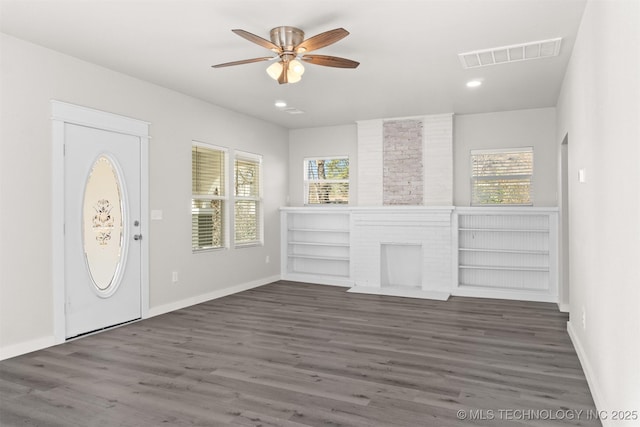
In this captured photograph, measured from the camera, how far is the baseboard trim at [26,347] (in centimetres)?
365

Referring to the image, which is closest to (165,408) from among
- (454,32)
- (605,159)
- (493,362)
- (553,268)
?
(493,362)

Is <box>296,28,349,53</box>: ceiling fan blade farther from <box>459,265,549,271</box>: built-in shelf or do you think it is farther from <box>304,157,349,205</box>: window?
<box>459,265,549,271</box>: built-in shelf

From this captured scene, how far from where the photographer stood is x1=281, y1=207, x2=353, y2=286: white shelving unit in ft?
24.7

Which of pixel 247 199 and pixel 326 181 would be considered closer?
pixel 247 199

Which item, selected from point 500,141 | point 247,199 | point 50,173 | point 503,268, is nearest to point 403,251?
point 503,268

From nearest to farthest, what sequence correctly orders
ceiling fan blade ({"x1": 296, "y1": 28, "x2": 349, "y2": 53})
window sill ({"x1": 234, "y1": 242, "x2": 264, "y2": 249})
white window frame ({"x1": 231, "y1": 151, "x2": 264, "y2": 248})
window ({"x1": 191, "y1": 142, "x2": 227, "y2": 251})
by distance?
ceiling fan blade ({"x1": 296, "y1": 28, "x2": 349, "y2": 53}), window ({"x1": 191, "y1": 142, "x2": 227, "y2": 251}), window sill ({"x1": 234, "y1": 242, "x2": 264, "y2": 249}), white window frame ({"x1": 231, "y1": 151, "x2": 264, "y2": 248})

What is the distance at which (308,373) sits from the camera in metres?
3.33

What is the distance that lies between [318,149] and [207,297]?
11.1 ft

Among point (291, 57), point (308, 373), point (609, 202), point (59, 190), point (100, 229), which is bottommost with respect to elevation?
point (308, 373)

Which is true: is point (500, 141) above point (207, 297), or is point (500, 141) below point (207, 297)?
above

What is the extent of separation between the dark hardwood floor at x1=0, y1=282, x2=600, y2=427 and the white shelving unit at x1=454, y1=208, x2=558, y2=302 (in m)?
1.11

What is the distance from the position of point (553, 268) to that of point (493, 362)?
315 cm

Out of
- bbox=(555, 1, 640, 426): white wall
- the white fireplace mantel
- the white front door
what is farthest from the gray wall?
the white front door

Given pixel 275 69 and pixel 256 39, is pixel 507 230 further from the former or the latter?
pixel 256 39
